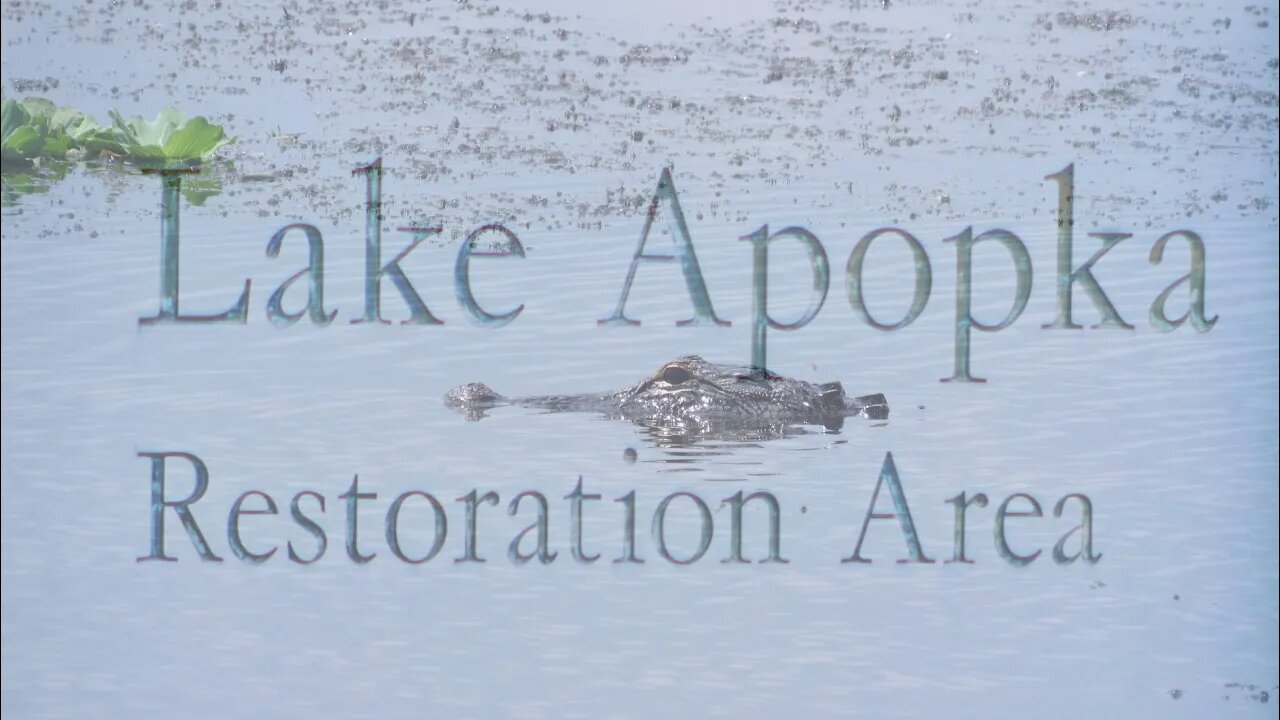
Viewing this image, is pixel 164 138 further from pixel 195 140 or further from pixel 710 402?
pixel 710 402

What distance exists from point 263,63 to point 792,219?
16.8 feet

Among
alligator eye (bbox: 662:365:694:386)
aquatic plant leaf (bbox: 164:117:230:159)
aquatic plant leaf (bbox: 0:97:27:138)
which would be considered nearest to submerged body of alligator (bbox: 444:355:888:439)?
alligator eye (bbox: 662:365:694:386)

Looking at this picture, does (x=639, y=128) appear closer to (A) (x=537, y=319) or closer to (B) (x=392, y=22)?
(B) (x=392, y=22)

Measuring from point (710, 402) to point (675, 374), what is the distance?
244 mm

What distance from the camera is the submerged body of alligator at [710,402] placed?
977 cm

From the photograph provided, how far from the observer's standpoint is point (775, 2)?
1456cm

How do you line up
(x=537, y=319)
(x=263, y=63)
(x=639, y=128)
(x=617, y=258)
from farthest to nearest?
(x=263, y=63)
(x=639, y=128)
(x=617, y=258)
(x=537, y=319)

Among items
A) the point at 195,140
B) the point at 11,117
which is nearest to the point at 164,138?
the point at 195,140

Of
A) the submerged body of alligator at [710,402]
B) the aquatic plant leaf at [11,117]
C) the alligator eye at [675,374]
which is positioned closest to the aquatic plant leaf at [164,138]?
the aquatic plant leaf at [11,117]

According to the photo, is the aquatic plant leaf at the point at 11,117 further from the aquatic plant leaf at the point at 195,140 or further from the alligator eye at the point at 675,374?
the alligator eye at the point at 675,374

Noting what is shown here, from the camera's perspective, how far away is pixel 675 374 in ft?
33.3

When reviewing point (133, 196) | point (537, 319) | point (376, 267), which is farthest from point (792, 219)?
point (133, 196)

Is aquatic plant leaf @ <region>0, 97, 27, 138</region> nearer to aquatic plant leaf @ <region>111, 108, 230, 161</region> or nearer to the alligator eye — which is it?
aquatic plant leaf @ <region>111, 108, 230, 161</region>

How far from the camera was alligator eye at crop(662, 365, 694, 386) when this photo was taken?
10148mm
